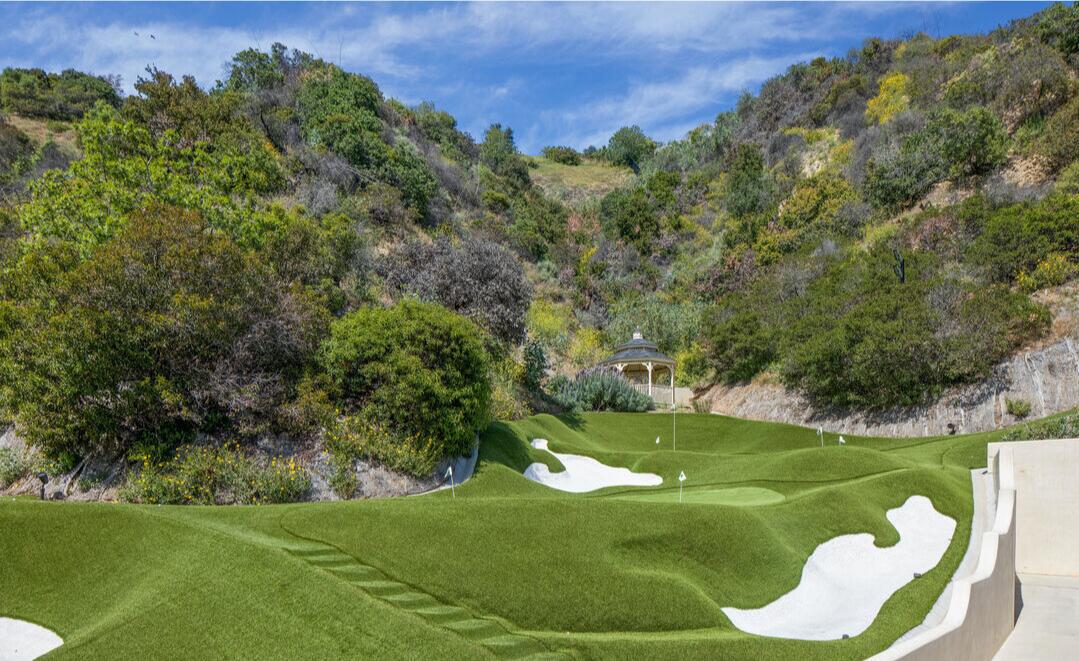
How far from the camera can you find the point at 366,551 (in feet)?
30.9

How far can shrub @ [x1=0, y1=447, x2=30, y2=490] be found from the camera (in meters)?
16.2

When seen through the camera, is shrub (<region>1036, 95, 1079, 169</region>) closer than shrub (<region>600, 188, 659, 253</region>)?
Yes

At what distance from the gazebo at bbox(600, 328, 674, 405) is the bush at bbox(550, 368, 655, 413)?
6.15 ft

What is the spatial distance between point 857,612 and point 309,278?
19.7 meters

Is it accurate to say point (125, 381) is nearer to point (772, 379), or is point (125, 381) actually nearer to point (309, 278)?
point (309, 278)

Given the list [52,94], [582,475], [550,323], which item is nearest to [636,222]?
[550,323]

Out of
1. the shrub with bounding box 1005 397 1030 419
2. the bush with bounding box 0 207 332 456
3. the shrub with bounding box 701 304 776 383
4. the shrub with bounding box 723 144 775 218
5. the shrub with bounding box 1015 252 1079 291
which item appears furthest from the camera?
the shrub with bounding box 723 144 775 218

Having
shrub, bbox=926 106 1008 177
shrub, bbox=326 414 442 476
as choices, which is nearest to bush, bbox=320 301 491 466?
shrub, bbox=326 414 442 476

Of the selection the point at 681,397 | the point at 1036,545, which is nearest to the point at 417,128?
the point at 681,397

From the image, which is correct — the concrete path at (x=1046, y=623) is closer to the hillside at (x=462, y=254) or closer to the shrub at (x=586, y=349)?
the hillside at (x=462, y=254)

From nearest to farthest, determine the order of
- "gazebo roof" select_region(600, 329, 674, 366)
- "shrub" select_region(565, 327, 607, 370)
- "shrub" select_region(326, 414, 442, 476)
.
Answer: "shrub" select_region(326, 414, 442, 476)
"gazebo roof" select_region(600, 329, 674, 366)
"shrub" select_region(565, 327, 607, 370)

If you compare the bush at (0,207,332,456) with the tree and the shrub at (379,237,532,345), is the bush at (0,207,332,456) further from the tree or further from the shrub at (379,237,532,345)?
the tree

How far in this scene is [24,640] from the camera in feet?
24.5

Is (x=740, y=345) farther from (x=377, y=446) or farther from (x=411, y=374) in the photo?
(x=377, y=446)
